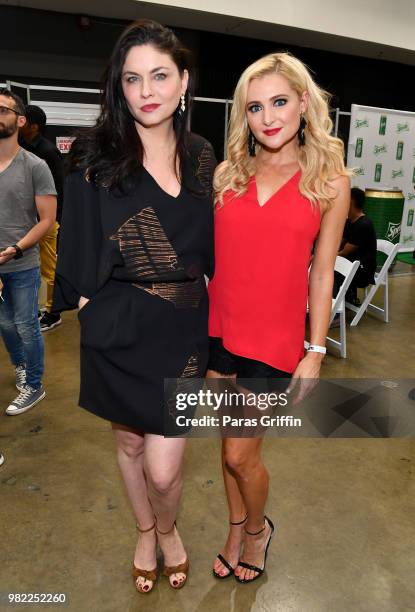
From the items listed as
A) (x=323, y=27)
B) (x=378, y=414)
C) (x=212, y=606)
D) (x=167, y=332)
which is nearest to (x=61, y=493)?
(x=212, y=606)

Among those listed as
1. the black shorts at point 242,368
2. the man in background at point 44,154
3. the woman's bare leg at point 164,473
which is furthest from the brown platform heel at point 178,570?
the man in background at point 44,154

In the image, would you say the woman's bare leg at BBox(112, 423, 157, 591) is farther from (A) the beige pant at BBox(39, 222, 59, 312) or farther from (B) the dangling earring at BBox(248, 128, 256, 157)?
(A) the beige pant at BBox(39, 222, 59, 312)

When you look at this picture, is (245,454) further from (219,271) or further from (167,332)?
(219,271)

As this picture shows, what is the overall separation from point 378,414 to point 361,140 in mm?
4423

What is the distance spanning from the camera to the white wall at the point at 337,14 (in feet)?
20.5

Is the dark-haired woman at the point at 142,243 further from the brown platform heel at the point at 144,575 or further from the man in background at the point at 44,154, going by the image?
the man in background at the point at 44,154

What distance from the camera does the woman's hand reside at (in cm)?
155

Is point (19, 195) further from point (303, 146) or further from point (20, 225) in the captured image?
point (303, 146)

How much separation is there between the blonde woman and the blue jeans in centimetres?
153

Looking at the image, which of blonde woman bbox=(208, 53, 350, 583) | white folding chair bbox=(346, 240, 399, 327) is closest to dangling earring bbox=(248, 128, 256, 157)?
blonde woman bbox=(208, 53, 350, 583)

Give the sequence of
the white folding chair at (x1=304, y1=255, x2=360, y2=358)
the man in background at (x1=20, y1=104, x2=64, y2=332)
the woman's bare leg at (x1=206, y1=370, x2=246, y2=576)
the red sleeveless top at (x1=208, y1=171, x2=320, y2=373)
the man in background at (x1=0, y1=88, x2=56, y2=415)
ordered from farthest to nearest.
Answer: the man in background at (x1=20, y1=104, x2=64, y2=332) → the white folding chair at (x1=304, y1=255, x2=360, y2=358) → the man in background at (x1=0, y1=88, x2=56, y2=415) → the woman's bare leg at (x1=206, y1=370, x2=246, y2=576) → the red sleeveless top at (x1=208, y1=171, x2=320, y2=373)

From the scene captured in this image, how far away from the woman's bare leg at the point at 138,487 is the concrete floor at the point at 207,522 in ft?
Answer: 0.33

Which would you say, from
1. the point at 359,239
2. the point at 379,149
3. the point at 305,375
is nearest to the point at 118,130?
the point at 305,375

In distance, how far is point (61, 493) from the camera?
92.0 inches
